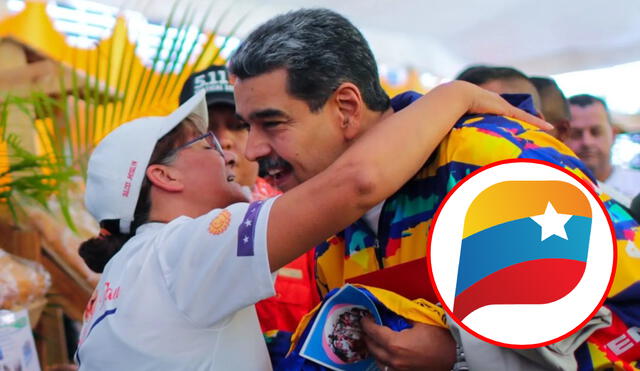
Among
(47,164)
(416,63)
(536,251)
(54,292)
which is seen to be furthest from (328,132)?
(416,63)

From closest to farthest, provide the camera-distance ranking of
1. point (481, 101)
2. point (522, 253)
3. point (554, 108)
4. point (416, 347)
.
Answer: point (522, 253), point (416, 347), point (481, 101), point (554, 108)

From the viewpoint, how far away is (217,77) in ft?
8.87

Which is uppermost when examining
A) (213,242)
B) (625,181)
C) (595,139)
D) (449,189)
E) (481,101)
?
(481,101)

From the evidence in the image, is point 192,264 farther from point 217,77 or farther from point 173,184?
point 217,77

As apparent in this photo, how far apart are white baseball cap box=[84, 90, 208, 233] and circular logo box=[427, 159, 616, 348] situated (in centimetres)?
95

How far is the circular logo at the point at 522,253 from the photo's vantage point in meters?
1.02

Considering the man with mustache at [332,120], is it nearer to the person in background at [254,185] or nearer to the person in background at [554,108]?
the person in background at [254,185]

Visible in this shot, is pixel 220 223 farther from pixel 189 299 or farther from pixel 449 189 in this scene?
pixel 449 189

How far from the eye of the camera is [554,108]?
115 inches

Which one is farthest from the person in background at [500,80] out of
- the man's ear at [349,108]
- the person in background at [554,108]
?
the man's ear at [349,108]

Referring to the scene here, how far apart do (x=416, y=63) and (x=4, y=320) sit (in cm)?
510

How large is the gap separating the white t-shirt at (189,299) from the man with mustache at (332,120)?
0.78 ft

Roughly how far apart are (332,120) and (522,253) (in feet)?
2.03

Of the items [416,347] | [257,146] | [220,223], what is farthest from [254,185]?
[416,347]
